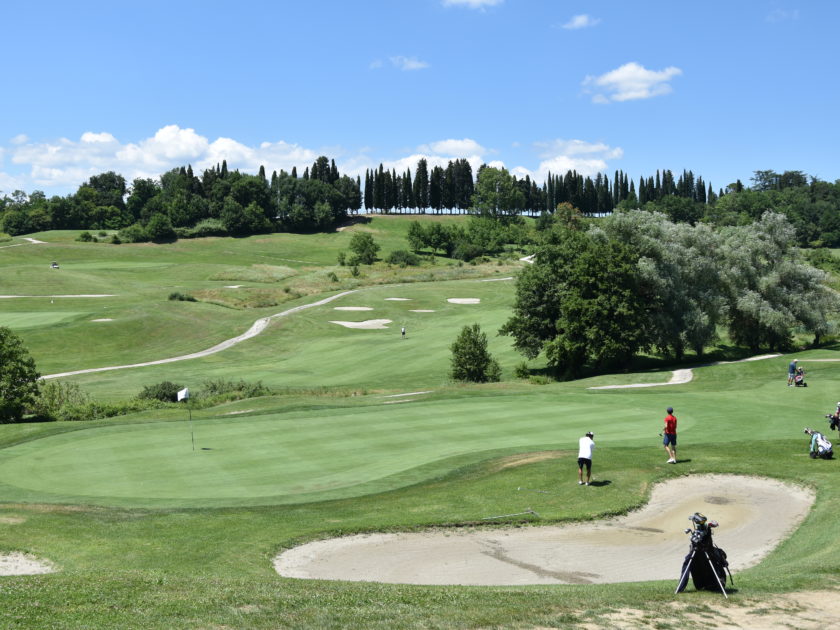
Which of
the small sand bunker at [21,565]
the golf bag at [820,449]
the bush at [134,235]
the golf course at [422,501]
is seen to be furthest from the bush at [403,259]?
the small sand bunker at [21,565]

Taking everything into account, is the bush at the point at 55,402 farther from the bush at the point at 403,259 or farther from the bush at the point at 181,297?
the bush at the point at 403,259

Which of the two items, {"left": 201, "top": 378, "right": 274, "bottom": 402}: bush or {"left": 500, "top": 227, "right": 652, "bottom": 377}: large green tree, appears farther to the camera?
{"left": 500, "top": 227, "right": 652, "bottom": 377}: large green tree

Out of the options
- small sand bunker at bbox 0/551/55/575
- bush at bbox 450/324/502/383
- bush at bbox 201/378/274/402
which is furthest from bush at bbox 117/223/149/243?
small sand bunker at bbox 0/551/55/575

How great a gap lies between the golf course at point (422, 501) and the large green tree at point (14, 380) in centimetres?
540

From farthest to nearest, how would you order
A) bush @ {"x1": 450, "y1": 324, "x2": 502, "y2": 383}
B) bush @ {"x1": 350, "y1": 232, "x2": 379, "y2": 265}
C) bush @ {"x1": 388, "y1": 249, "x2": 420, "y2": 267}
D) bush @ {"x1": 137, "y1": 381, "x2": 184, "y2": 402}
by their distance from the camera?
bush @ {"x1": 350, "y1": 232, "x2": 379, "y2": 265} → bush @ {"x1": 388, "y1": 249, "x2": 420, "y2": 267} → bush @ {"x1": 450, "y1": 324, "x2": 502, "y2": 383} → bush @ {"x1": 137, "y1": 381, "x2": 184, "y2": 402}

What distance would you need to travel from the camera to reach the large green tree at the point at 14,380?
37156mm

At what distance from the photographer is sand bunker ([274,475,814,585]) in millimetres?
15875

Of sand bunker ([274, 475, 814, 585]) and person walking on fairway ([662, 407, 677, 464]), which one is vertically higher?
person walking on fairway ([662, 407, 677, 464])

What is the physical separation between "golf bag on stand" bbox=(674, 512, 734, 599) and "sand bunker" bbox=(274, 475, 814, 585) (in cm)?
247

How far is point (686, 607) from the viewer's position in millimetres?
12250

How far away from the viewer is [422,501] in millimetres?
A: 20734

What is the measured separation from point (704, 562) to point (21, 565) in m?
13.8

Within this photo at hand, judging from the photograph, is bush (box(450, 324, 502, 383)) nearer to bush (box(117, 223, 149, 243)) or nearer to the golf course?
the golf course

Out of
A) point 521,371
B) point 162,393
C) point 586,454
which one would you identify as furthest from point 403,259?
point 586,454
